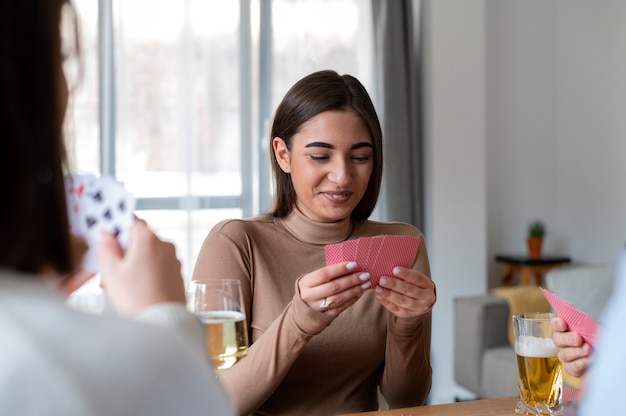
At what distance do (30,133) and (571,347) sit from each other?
1103 millimetres

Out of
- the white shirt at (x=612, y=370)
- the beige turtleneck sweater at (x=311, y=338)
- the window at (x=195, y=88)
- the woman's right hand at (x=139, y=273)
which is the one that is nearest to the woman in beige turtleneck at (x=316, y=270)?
the beige turtleneck sweater at (x=311, y=338)

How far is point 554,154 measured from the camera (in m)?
5.72

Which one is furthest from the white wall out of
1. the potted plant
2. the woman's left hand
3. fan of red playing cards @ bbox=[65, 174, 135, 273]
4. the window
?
fan of red playing cards @ bbox=[65, 174, 135, 273]

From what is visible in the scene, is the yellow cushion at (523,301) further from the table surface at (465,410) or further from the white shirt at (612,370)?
the white shirt at (612,370)

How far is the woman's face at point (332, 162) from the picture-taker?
197cm

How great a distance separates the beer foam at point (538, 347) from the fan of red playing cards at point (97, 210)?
0.81 metres

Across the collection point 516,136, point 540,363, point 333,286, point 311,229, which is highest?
point 516,136

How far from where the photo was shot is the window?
4.29 metres

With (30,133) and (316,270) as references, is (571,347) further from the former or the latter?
(30,133)

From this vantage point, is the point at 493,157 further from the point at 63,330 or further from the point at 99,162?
the point at 63,330

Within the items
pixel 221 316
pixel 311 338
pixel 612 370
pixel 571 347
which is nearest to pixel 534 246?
pixel 311 338

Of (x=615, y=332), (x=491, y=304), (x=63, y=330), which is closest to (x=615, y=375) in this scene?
(x=615, y=332)

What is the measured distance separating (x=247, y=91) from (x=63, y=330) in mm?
4107

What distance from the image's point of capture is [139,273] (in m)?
0.74
